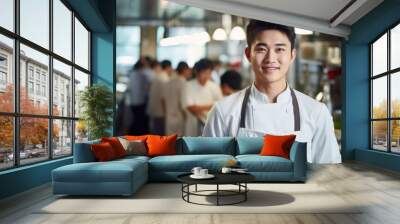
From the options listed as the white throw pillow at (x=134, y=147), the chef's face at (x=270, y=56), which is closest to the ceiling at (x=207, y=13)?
the chef's face at (x=270, y=56)

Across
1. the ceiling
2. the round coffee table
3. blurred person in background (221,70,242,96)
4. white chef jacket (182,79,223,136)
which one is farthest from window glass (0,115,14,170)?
blurred person in background (221,70,242,96)

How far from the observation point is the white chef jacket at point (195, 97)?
29.3 ft

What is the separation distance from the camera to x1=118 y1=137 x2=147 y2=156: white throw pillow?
6785 mm

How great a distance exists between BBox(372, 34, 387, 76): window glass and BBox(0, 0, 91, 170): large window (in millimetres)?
6533

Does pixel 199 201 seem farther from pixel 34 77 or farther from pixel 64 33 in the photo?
pixel 64 33

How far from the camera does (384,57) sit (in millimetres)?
8914

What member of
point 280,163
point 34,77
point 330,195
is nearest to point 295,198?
point 330,195

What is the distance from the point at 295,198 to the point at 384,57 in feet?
17.6

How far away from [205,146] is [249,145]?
77cm

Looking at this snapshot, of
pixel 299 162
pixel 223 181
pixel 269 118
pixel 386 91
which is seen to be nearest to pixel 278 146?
pixel 299 162

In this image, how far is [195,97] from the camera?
8984 mm

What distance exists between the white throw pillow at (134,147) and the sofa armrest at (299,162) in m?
2.46

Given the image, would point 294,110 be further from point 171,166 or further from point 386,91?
point 171,166

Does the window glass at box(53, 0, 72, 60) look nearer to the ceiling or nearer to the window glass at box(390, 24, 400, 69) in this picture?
the ceiling
